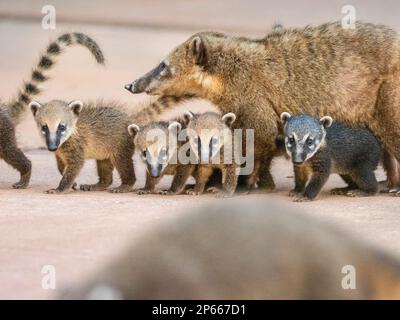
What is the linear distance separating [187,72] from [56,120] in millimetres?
1438

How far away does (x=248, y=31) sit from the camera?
60.0ft

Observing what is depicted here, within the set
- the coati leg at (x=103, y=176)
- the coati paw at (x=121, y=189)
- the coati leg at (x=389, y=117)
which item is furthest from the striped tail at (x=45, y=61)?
the coati leg at (x=389, y=117)

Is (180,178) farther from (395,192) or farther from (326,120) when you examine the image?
(395,192)

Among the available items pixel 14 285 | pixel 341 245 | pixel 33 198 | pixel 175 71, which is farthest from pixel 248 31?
pixel 341 245

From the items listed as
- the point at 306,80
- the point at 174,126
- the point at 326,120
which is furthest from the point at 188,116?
the point at 326,120

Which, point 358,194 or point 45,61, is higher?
point 45,61

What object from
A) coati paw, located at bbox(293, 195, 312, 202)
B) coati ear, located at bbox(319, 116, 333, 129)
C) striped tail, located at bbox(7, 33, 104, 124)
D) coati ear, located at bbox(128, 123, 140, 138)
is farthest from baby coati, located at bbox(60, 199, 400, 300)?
striped tail, located at bbox(7, 33, 104, 124)

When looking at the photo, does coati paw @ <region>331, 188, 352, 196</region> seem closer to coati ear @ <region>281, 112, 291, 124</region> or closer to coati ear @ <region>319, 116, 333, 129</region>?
coati ear @ <region>319, 116, 333, 129</region>

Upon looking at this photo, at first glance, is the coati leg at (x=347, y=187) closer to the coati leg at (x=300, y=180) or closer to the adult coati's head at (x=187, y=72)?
the coati leg at (x=300, y=180)

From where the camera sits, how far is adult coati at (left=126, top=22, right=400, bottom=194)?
10.4 meters

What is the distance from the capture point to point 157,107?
11258mm

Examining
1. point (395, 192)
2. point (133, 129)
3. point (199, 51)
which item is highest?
point (199, 51)

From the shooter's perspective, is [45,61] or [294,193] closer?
[294,193]

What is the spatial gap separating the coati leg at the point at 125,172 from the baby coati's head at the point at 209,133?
2.42 feet
